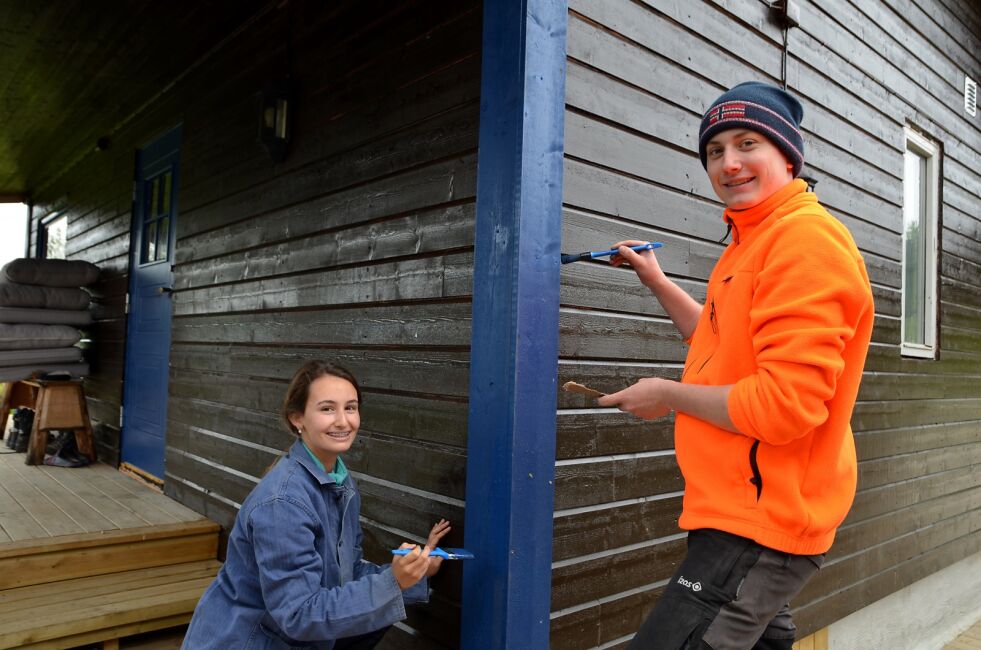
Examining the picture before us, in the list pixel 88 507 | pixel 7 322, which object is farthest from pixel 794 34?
pixel 7 322

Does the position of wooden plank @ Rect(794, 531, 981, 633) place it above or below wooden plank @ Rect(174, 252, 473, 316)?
below

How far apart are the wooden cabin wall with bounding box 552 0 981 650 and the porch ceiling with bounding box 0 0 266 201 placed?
5.56ft

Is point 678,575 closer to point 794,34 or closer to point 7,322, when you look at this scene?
point 794,34

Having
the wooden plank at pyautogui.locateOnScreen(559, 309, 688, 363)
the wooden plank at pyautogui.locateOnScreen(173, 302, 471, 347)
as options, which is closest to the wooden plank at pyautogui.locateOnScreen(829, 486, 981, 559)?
the wooden plank at pyautogui.locateOnScreen(559, 309, 688, 363)

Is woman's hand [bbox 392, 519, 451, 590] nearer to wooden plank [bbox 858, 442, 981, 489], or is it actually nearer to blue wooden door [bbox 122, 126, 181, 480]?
wooden plank [bbox 858, 442, 981, 489]

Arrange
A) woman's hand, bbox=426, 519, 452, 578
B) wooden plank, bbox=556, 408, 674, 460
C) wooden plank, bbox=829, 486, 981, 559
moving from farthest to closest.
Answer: wooden plank, bbox=829, 486, 981, 559, wooden plank, bbox=556, 408, 674, 460, woman's hand, bbox=426, 519, 452, 578

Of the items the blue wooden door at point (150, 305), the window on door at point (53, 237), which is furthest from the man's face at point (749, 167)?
the window on door at point (53, 237)

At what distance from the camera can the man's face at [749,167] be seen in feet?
4.37

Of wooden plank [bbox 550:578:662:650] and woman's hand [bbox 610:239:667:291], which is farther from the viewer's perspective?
wooden plank [bbox 550:578:662:650]

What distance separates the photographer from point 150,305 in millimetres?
4633

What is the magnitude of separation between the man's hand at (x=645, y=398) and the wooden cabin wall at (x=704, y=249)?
66 cm

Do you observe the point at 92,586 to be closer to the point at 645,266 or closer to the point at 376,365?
the point at 376,365

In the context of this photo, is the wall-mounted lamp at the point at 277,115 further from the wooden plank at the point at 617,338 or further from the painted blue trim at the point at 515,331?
the wooden plank at the point at 617,338

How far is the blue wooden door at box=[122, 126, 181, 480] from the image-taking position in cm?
431
